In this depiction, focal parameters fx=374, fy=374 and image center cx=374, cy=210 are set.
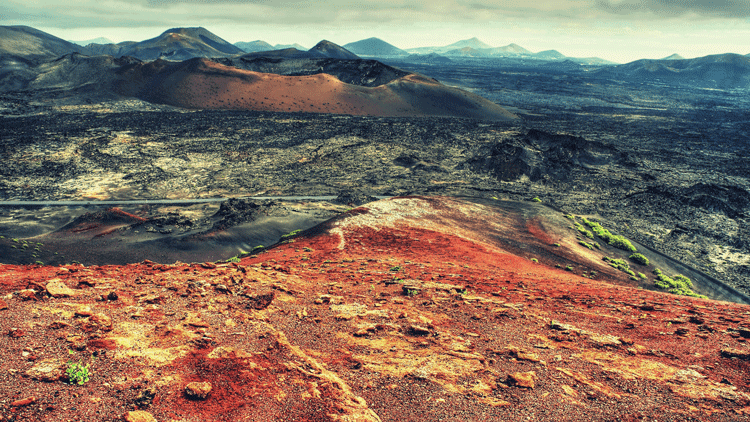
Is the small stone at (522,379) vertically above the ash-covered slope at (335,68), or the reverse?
the ash-covered slope at (335,68)

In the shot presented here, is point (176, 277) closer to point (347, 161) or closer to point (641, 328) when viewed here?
point (641, 328)

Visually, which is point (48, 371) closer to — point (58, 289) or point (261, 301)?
point (58, 289)

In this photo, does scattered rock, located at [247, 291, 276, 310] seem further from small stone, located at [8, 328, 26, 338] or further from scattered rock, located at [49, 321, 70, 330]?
small stone, located at [8, 328, 26, 338]

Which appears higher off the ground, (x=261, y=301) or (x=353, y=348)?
(x=261, y=301)

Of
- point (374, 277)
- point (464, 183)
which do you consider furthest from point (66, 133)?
point (374, 277)

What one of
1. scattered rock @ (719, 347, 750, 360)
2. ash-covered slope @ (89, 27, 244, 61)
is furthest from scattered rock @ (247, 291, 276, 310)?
ash-covered slope @ (89, 27, 244, 61)

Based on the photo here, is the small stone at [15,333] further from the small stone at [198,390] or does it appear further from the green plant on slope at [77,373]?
the small stone at [198,390]

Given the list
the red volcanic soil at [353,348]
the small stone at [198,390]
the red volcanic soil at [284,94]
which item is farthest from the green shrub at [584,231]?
the red volcanic soil at [284,94]

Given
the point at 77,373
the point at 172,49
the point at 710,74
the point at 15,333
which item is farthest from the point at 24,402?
the point at 710,74
